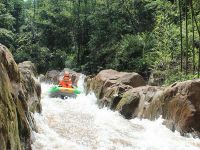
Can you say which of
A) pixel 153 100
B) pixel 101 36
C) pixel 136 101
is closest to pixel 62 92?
pixel 136 101

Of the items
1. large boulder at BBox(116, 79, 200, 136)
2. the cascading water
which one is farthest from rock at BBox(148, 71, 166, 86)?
the cascading water

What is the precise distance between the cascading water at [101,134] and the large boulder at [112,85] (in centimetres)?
292

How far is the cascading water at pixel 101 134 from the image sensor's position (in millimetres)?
9002

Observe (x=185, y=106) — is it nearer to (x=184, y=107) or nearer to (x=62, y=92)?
(x=184, y=107)

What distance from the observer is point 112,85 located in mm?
19203

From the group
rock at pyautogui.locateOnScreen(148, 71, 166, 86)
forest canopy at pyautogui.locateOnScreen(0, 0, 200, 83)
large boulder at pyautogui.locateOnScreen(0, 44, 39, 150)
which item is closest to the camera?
large boulder at pyautogui.locateOnScreen(0, 44, 39, 150)

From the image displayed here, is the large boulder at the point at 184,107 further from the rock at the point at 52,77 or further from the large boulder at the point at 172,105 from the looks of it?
the rock at the point at 52,77

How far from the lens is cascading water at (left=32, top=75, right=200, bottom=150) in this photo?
29.5 ft

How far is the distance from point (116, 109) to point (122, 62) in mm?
16027

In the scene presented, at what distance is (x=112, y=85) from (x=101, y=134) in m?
8.64

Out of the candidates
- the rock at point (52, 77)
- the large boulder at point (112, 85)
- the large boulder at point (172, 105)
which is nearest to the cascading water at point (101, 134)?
the large boulder at point (172, 105)

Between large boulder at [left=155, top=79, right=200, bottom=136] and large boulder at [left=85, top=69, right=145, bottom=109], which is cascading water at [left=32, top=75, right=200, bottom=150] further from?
large boulder at [left=85, top=69, right=145, bottom=109]

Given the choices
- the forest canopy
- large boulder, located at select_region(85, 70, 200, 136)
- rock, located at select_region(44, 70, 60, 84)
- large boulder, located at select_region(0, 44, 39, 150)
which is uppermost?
the forest canopy

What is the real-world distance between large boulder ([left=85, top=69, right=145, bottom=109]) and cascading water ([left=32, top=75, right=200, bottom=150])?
292cm
